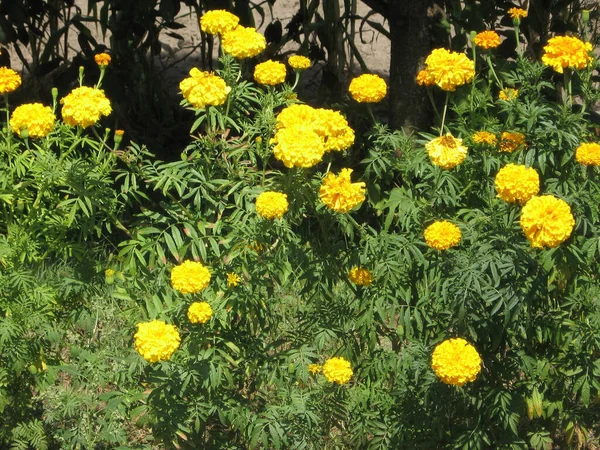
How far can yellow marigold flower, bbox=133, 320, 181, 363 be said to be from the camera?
2.82 meters

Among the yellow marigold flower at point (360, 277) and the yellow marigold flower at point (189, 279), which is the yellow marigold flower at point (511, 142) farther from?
the yellow marigold flower at point (189, 279)

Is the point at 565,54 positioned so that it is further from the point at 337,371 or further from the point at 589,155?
the point at 337,371

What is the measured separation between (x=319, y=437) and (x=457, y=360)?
65 cm

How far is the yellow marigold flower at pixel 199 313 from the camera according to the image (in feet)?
9.60

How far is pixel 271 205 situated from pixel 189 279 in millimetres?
304

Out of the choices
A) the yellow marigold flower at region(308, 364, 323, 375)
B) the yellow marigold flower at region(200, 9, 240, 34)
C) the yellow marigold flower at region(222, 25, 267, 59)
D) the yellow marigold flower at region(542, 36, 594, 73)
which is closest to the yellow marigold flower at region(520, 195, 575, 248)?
the yellow marigold flower at region(542, 36, 594, 73)

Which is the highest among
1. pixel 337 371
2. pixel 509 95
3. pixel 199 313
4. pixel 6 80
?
pixel 6 80

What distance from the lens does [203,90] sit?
3.08 meters

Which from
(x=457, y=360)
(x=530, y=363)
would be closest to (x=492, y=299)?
(x=457, y=360)

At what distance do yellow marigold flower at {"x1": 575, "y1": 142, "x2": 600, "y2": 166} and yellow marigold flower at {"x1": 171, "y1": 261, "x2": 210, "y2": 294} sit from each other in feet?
3.76

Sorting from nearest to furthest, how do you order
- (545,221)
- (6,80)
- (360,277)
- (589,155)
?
(545,221) → (589,155) → (360,277) → (6,80)

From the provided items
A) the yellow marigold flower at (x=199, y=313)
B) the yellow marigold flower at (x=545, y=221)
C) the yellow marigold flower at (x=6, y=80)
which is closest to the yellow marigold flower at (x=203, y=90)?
the yellow marigold flower at (x=199, y=313)

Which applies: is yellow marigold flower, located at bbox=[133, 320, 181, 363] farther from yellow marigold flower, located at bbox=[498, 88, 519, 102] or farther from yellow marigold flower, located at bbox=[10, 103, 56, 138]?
yellow marigold flower, located at bbox=[498, 88, 519, 102]

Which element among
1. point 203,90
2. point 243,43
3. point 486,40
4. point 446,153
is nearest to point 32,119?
point 203,90
